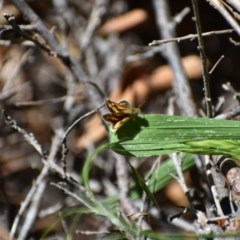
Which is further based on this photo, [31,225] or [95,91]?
[95,91]

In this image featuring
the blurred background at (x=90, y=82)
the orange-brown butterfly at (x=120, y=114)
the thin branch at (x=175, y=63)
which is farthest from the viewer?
the blurred background at (x=90, y=82)

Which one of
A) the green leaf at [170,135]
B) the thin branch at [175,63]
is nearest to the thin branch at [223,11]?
the green leaf at [170,135]

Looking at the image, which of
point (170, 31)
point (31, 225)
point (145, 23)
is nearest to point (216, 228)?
point (31, 225)

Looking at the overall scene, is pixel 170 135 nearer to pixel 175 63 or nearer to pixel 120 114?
pixel 120 114

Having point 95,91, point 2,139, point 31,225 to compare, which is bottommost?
point 31,225

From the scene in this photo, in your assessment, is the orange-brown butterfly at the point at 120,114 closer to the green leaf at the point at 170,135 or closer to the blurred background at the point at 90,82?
the green leaf at the point at 170,135

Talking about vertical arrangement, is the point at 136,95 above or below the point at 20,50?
below

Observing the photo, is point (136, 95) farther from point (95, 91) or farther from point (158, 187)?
point (158, 187)

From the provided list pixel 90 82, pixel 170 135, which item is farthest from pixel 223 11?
pixel 90 82
